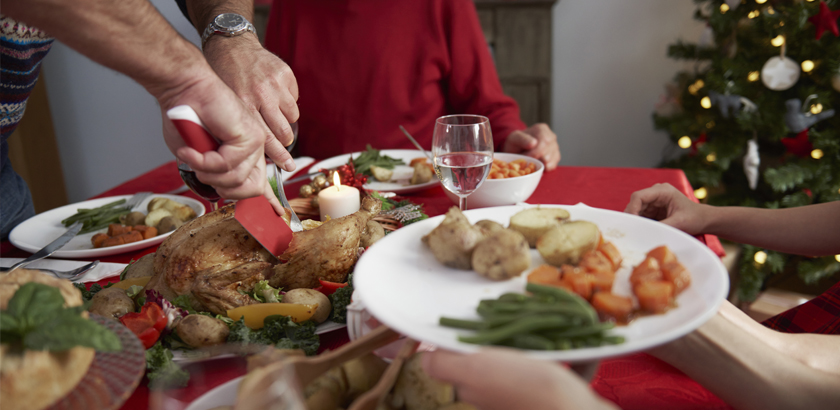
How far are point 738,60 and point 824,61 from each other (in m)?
0.40

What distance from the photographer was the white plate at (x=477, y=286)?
53cm

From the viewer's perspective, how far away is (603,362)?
2.96 ft

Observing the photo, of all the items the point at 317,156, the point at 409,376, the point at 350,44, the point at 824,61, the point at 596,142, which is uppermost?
the point at 350,44

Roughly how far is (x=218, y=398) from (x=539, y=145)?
1.61m

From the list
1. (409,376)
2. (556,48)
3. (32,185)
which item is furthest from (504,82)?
(32,185)

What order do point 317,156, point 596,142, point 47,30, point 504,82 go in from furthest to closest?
point 596,142 < point 504,82 < point 317,156 < point 47,30

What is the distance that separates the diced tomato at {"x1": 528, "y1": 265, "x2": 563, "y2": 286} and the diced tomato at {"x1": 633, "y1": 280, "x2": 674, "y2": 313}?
0.09 m

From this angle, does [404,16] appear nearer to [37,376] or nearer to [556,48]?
[556,48]

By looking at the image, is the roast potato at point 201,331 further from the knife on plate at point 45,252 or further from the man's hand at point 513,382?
the knife on plate at point 45,252

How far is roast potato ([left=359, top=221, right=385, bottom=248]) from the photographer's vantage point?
1.16 meters

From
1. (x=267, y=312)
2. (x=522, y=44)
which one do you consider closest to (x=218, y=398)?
(x=267, y=312)

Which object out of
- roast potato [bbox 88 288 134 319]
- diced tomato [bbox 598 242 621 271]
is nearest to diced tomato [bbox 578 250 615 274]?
diced tomato [bbox 598 242 621 271]

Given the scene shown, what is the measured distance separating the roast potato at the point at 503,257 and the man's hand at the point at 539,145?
1.33 metres

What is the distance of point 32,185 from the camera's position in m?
4.25
